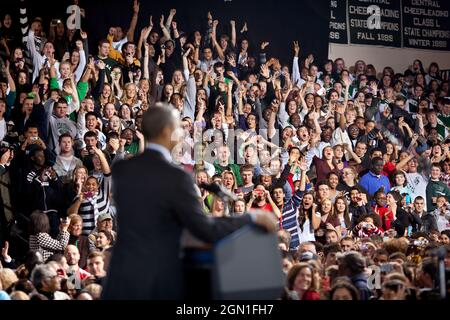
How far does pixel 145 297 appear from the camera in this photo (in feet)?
12.2

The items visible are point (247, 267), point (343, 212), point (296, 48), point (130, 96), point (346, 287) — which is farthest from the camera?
point (296, 48)

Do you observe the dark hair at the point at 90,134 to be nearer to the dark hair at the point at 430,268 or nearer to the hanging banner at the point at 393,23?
the dark hair at the point at 430,268

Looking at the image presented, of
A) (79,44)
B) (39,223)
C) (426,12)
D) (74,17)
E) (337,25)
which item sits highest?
(426,12)

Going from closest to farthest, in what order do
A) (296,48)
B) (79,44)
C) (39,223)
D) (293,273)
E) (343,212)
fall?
(293,273)
(39,223)
(343,212)
(79,44)
(296,48)

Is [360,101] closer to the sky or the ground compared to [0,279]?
closer to the sky

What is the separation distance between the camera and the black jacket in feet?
12.1

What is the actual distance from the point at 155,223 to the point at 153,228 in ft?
0.06

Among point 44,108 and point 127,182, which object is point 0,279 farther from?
point 44,108

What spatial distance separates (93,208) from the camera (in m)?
9.10

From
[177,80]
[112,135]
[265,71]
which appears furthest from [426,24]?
[112,135]

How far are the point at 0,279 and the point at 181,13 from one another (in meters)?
7.52

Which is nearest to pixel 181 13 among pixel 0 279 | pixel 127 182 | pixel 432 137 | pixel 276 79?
pixel 276 79

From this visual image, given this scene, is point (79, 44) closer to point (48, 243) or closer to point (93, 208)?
point (93, 208)

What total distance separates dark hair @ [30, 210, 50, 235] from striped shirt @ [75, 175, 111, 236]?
45cm
